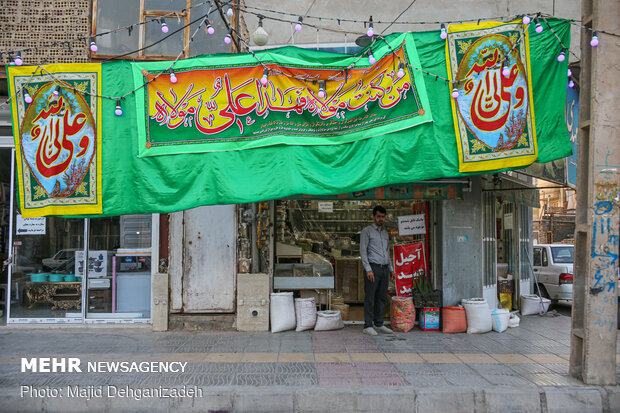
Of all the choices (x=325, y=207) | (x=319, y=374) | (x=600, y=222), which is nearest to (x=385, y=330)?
(x=319, y=374)

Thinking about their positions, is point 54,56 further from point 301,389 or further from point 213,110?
point 301,389

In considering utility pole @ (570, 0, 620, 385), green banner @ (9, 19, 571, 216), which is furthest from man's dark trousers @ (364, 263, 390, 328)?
utility pole @ (570, 0, 620, 385)

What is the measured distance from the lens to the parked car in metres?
7.77

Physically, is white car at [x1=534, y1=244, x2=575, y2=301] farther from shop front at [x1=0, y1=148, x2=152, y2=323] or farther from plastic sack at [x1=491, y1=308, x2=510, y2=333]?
shop front at [x1=0, y1=148, x2=152, y2=323]

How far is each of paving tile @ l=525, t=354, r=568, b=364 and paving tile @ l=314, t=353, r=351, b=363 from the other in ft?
8.07

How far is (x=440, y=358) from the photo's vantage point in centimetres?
579

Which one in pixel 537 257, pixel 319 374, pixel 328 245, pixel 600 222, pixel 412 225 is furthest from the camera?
pixel 537 257

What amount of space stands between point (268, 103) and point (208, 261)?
9.96 ft


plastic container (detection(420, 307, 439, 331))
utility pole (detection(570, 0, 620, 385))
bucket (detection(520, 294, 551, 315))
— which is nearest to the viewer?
utility pole (detection(570, 0, 620, 385))

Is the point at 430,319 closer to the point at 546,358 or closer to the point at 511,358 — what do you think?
the point at 511,358

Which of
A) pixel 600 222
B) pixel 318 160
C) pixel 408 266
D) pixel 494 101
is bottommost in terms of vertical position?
pixel 408 266

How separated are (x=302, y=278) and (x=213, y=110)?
3.38 meters

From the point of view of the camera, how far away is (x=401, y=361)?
5.65m

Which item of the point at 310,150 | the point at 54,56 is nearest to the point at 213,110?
the point at 310,150
